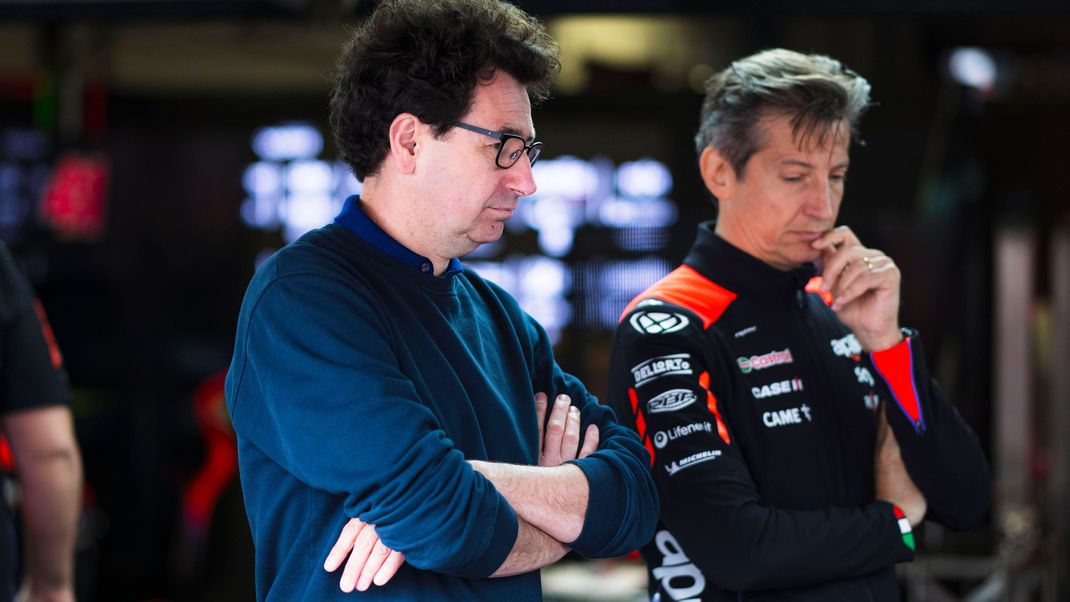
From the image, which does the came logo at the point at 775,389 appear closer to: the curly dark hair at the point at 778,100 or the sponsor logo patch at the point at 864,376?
the sponsor logo patch at the point at 864,376

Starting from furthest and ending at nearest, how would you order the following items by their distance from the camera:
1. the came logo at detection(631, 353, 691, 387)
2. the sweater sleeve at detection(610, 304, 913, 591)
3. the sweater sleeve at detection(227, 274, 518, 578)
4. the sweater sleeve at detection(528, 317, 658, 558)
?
the came logo at detection(631, 353, 691, 387)
the sweater sleeve at detection(610, 304, 913, 591)
the sweater sleeve at detection(528, 317, 658, 558)
the sweater sleeve at detection(227, 274, 518, 578)

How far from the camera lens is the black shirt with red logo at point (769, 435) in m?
1.95

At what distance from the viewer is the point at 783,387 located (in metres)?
2.09

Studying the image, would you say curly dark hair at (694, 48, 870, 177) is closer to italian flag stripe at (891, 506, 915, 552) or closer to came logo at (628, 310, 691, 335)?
came logo at (628, 310, 691, 335)

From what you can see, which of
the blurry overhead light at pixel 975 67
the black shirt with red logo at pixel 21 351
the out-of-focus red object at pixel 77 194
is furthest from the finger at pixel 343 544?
the blurry overhead light at pixel 975 67

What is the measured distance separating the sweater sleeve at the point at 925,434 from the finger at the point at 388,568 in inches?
36.8

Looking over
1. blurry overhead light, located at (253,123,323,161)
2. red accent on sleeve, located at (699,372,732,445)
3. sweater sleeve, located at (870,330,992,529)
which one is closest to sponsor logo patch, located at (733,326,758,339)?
red accent on sleeve, located at (699,372,732,445)

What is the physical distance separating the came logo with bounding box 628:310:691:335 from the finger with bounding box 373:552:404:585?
656 mm

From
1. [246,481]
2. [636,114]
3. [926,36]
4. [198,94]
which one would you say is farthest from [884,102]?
[246,481]

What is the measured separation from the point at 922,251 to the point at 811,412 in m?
2.89

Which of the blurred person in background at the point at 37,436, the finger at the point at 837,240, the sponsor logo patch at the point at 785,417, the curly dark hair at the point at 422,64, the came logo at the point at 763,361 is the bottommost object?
the blurred person in background at the point at 37,436

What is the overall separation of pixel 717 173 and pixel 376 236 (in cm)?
75

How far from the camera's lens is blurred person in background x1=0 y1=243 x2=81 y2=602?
94.3 inches

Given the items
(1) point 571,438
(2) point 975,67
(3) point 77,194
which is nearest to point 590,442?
(1) point 571,438
